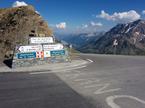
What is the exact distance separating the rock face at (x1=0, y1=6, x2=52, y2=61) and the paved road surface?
13.3m

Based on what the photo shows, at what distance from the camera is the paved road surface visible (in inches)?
412

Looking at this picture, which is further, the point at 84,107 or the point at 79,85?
the point at 79,85

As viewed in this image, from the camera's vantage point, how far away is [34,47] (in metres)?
23.0

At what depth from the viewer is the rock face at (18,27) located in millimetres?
30559

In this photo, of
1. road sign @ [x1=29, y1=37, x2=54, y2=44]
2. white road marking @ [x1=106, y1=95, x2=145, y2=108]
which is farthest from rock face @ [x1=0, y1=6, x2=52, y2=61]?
white road marking @ [x1=106, y1=95, x2=145, y2=108]

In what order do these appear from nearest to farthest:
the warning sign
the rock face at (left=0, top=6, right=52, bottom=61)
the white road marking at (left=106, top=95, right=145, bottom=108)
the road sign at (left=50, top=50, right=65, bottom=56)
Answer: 1. the white road marking at (left=106, top=95, right=145, bottom=108)
2. the warning sign
3. the road sign at (left=50, top=50, right=65, bottom=56)
4. the rock face at (left=0, top=6, right=52, bottom=61)

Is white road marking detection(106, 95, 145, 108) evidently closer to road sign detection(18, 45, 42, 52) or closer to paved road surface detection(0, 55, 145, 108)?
paved road surface detection(0, 55, 145, 108)

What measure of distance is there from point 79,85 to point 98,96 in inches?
103

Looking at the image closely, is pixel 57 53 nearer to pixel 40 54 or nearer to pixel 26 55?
pixel 40 54

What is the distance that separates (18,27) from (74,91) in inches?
885

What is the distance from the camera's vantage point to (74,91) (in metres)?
12.6

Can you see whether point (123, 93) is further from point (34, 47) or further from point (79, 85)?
point (34, 47)

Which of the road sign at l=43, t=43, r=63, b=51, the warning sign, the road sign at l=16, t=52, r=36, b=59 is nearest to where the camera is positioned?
the road sign at l=16, t=52, r=36, b=59

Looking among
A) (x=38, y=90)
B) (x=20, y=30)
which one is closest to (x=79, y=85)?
(x=38, y=90)
